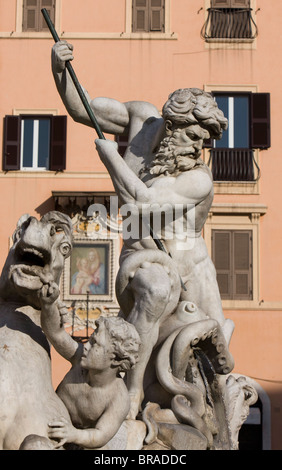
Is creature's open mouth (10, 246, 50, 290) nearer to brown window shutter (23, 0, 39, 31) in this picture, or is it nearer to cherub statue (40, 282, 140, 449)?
cherub statue (40, 282, 140, 449)

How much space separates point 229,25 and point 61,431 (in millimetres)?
25004

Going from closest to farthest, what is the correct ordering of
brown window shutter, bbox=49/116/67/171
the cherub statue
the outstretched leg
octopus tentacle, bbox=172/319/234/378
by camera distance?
the cherub statue, the outstretched leg, octopus tentacle, bbox=172/319/234/378, brown window shutter, bbox=49/116/67/171

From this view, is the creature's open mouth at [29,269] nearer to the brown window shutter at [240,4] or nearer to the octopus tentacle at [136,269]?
the octopus tentacle at [136,269]

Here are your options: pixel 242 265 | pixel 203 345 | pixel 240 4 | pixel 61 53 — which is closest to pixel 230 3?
pixel 240 4

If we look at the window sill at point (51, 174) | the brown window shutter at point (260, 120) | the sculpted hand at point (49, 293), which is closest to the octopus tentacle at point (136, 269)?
the sculpted hand at point (49, 293)

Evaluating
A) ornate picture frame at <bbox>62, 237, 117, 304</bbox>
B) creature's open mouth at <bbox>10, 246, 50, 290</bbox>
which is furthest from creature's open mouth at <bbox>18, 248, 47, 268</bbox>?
ornate picture frame at <bbox>62, 237, 117, 304</bbox>

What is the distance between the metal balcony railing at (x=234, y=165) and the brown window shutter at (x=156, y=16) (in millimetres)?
3687

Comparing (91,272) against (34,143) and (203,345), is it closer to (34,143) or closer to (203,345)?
(34,143)

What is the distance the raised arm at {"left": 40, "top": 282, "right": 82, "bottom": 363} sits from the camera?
3.76 m

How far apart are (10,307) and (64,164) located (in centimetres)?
2281

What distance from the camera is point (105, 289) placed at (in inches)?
1023

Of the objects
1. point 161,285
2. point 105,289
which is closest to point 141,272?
point 161,285

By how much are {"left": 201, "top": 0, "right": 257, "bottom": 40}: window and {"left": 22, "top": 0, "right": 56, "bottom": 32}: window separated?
3.94m
